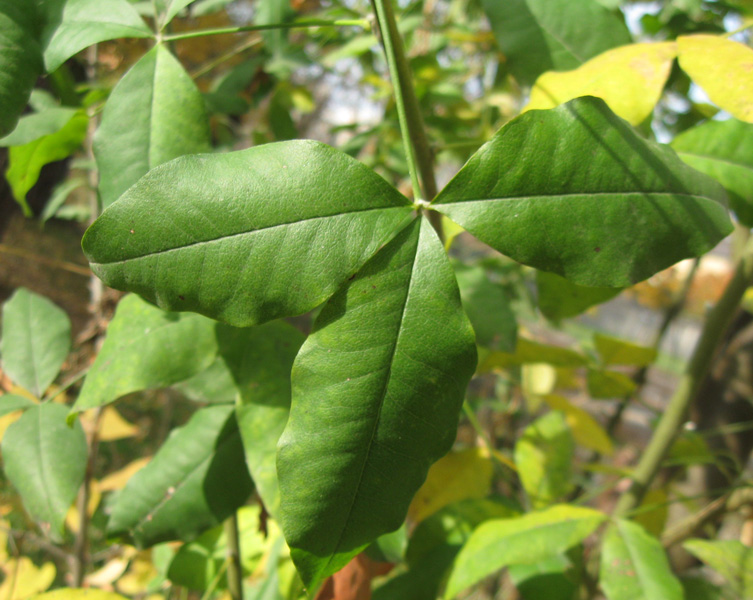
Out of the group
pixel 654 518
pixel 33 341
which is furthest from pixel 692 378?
pixel 33 341

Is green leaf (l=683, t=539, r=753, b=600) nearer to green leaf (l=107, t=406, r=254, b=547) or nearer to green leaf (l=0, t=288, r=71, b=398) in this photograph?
green leaf (l=107, t=406, r=254, b=547)

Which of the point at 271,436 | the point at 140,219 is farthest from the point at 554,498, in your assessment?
the point at 140,219

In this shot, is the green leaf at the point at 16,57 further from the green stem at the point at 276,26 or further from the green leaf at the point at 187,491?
the green leaf at the point at 187,491

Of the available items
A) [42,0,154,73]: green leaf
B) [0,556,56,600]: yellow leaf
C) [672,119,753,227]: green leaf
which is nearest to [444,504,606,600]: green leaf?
[672,119,753,227]: green leaf

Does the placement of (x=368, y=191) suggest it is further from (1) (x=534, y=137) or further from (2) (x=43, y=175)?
(2) (x=43, y=175)

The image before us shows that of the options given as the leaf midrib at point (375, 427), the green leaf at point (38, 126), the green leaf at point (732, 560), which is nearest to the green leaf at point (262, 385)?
the leaf midrib at point (375, 427)
